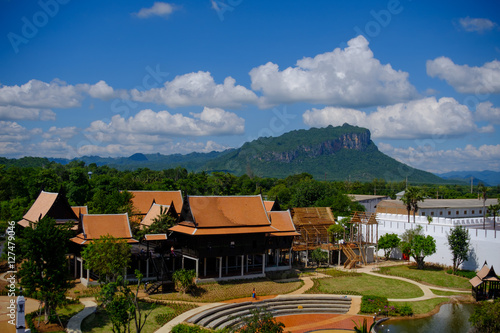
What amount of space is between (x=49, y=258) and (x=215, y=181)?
73.3m

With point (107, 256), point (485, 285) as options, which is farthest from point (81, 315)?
point (485, 285)

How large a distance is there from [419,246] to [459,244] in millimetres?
3572

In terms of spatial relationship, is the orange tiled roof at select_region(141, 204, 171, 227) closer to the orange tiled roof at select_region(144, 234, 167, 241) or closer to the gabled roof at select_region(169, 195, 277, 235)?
the gabled roof at select_region(169, 195, 277, 235)

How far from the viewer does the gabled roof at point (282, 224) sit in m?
39.5

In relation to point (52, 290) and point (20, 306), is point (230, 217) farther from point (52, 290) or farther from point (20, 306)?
point (20, 306)

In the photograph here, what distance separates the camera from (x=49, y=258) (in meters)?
24.7

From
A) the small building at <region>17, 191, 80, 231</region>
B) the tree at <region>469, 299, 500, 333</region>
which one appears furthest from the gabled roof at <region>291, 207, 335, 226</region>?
the tree at <region>469, 299, 500, 333</region>

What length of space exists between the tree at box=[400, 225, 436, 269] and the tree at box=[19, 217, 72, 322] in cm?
3234

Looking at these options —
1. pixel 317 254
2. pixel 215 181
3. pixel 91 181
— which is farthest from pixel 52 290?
pixel 215 181

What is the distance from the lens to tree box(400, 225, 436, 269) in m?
42.0

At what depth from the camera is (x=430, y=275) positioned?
40.1m

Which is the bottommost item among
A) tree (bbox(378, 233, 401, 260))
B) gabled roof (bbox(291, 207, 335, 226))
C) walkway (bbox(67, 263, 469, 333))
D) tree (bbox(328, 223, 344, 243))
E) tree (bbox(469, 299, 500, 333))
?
walkway (bbox(67, 263, 469, 333))

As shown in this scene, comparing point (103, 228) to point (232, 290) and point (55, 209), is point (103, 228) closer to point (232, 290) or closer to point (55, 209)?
point (55, 209)

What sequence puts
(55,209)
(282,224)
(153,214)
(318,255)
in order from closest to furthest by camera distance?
(55,209)
(153,214)
(282,224)
(318,255)
